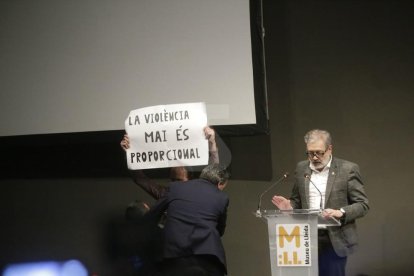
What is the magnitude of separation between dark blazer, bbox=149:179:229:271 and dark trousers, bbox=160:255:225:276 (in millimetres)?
35

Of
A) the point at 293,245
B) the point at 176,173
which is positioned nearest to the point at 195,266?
the point at 293,245

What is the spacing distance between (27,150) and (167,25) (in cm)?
164

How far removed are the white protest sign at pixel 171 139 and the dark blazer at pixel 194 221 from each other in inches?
12.4

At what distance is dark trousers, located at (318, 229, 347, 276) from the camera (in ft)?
9.79

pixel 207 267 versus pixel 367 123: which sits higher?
pixel 367 123

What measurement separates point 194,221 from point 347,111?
160cm

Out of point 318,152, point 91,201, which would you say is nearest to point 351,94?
point 318,152

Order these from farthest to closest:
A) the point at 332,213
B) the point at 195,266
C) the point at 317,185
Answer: the point at 317,185 < the point at 195,266 < the point at 332,213

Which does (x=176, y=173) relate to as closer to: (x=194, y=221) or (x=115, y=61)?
(x=194, y=221)

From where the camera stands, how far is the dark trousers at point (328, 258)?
2984 mm

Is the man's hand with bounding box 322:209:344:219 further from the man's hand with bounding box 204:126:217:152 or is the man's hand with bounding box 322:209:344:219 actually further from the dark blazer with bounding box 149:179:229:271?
the man's hand with bounding box 204:126:217:152

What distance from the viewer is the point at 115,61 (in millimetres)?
3910

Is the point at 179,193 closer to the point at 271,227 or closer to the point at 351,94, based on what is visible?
the point at 271,227

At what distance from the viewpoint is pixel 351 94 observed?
151 inches
